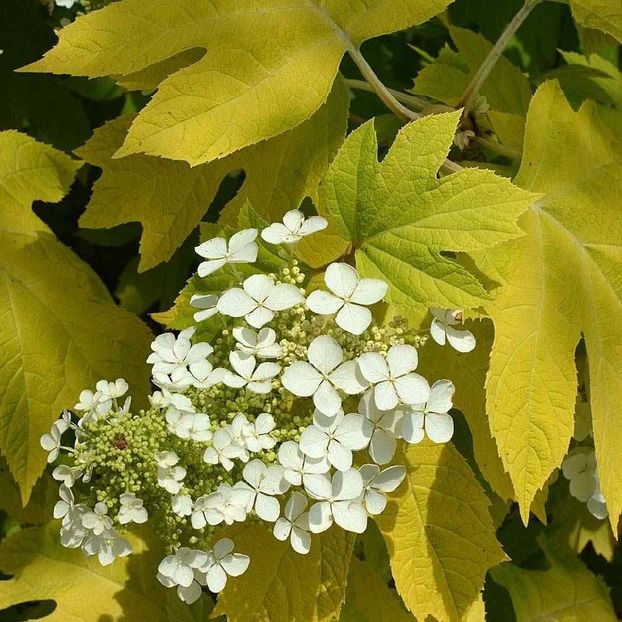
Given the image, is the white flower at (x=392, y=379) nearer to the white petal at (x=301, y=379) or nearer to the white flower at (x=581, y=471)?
the white petal at (x=301, y=379)

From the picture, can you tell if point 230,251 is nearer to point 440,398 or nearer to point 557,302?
point 440,398

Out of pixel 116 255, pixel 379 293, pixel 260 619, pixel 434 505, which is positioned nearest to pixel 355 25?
pixel 379 293

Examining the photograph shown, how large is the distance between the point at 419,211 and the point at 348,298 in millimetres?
236

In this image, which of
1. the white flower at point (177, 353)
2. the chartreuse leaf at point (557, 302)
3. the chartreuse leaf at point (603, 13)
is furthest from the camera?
the chartreuse leaf at point (603, 13)

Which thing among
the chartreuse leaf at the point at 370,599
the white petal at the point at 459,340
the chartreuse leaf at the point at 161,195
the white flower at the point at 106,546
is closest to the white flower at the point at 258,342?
the white petal at the point at 459,340

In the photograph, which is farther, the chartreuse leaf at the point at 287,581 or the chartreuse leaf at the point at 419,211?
the chartreuse leaf at the point at 287,581

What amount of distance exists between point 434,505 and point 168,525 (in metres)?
0.54

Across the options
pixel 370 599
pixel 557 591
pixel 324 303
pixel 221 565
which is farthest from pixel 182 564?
pixel 557 591

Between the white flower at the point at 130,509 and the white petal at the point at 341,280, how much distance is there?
17.8 inches

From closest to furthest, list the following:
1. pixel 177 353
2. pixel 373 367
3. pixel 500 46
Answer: pixel 373 367 → pixel 177 353 → pixel 500 46

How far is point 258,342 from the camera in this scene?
1.25 m

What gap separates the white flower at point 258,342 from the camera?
1.23 meters

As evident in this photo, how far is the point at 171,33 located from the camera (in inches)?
63.9

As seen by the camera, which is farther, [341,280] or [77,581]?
[77,581]
